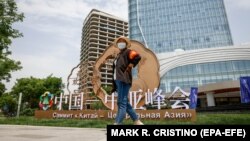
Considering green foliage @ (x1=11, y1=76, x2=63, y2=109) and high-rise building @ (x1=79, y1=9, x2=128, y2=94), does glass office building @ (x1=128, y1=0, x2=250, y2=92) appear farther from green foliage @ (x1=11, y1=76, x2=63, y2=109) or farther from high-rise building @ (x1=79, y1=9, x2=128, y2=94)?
green foliage @ (x1=11, y1=76, x2=63, y2=109)

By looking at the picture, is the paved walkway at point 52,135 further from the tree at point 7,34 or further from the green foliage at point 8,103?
the green foliage at point 8,103

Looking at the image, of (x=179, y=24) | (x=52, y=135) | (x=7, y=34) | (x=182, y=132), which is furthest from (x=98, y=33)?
(x=182, y=132)

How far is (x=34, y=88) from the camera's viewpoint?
38.3 meters

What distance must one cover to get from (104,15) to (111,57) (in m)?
70.5

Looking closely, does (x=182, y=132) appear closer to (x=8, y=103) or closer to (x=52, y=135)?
(x=52, y=135)

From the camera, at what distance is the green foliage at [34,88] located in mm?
38406

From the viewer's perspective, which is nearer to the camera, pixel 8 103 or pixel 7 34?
pixel 7 34

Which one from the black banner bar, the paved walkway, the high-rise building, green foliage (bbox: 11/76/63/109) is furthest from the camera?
the high-rise building

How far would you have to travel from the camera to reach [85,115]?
14.7 meters

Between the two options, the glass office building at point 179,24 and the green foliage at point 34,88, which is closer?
the green foliage at point 34,88

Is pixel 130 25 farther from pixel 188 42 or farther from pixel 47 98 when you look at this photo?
pixel 47 98

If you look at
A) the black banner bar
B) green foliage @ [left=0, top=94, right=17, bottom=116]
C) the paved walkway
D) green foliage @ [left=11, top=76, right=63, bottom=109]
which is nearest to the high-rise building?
green foliage @ [left=11, top=76, right=63, bottom=109]

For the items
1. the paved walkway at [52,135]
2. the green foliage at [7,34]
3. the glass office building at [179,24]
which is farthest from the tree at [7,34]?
the glass office building at [179,24]

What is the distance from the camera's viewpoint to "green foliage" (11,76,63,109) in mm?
38406
